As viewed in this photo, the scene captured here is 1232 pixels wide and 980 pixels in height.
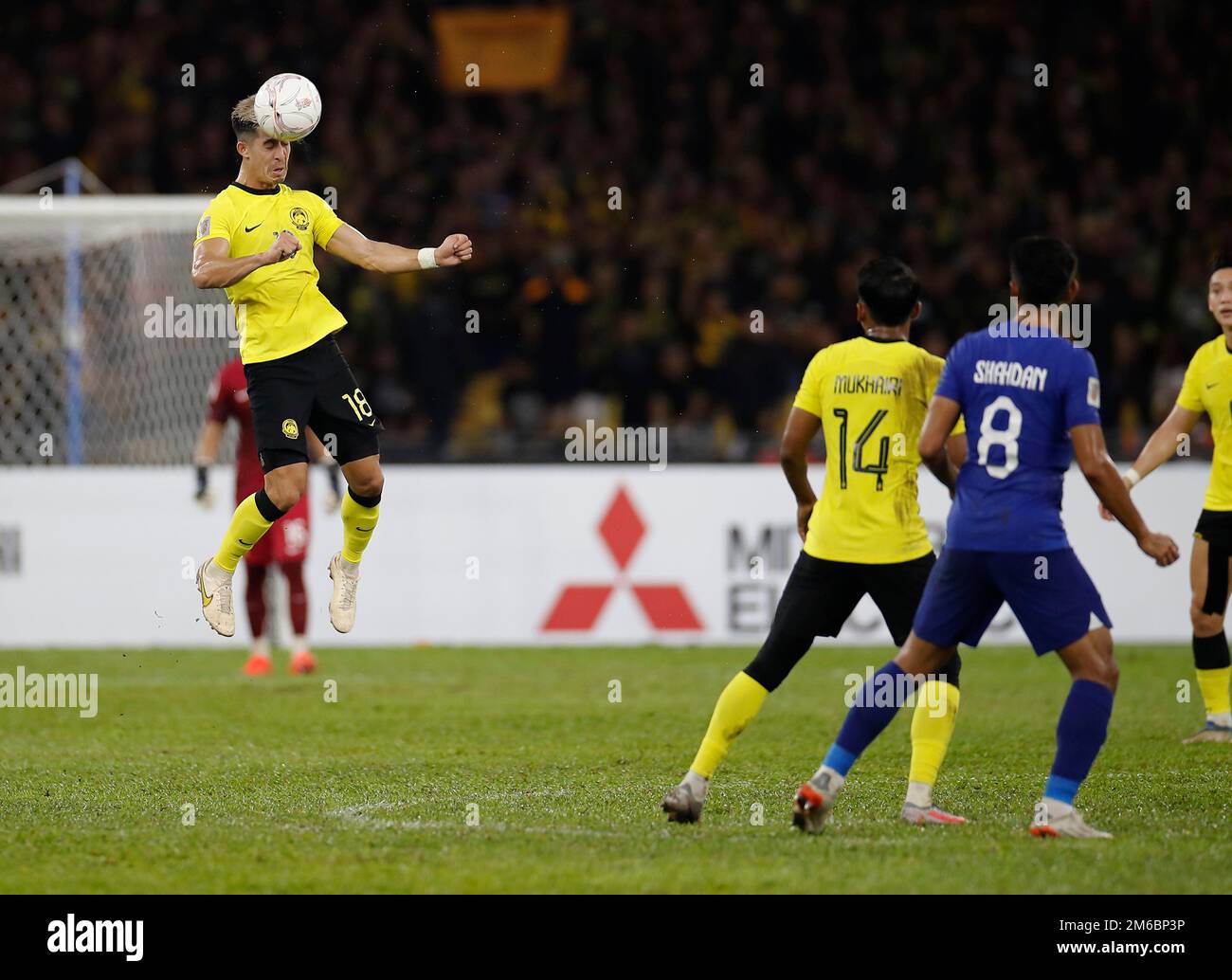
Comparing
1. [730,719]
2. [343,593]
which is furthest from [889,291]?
[343,593]

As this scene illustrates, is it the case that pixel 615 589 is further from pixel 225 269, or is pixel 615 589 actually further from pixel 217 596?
pixel 225 269

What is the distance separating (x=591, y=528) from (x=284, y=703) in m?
3.93

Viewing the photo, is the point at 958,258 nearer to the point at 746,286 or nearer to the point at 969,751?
the point at 746,286

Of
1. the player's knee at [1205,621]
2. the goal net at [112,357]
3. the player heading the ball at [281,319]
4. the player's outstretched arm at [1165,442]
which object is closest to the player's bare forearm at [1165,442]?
the player's outstretched arm at [1165,442]

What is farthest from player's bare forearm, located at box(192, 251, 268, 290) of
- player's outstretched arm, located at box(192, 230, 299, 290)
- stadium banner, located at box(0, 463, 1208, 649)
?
stadium banner, located at box(0, 463, 1208, 649)

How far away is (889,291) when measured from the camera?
6.51m

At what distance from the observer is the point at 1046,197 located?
1972 cm

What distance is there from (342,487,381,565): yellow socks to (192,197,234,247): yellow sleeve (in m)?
1.38

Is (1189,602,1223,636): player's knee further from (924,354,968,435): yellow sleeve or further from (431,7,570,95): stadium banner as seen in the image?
(431,7,570,95): stadium banner

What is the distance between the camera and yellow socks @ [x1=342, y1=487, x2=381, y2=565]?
27.2 ft

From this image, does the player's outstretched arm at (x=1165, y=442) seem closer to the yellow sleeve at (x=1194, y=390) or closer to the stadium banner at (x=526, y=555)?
the yellow sleeve at (x=1194, y=390)

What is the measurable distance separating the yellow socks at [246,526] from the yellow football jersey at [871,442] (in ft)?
8.81

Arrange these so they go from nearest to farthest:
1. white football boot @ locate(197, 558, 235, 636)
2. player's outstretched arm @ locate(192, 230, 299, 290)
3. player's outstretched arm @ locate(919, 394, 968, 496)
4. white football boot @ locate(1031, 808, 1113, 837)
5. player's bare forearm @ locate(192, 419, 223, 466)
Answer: player's outstretched arm @ locate(919, 394, 968, 496) < white football boot @ locate(1031, 808, 1113, 837) < player's outstretched arm @ locate(192, 230, 299, 290) < white football boot @ locate(197, 558, 235, 636) < player's bare forearm @ locate(192, 419, 223, 466)
